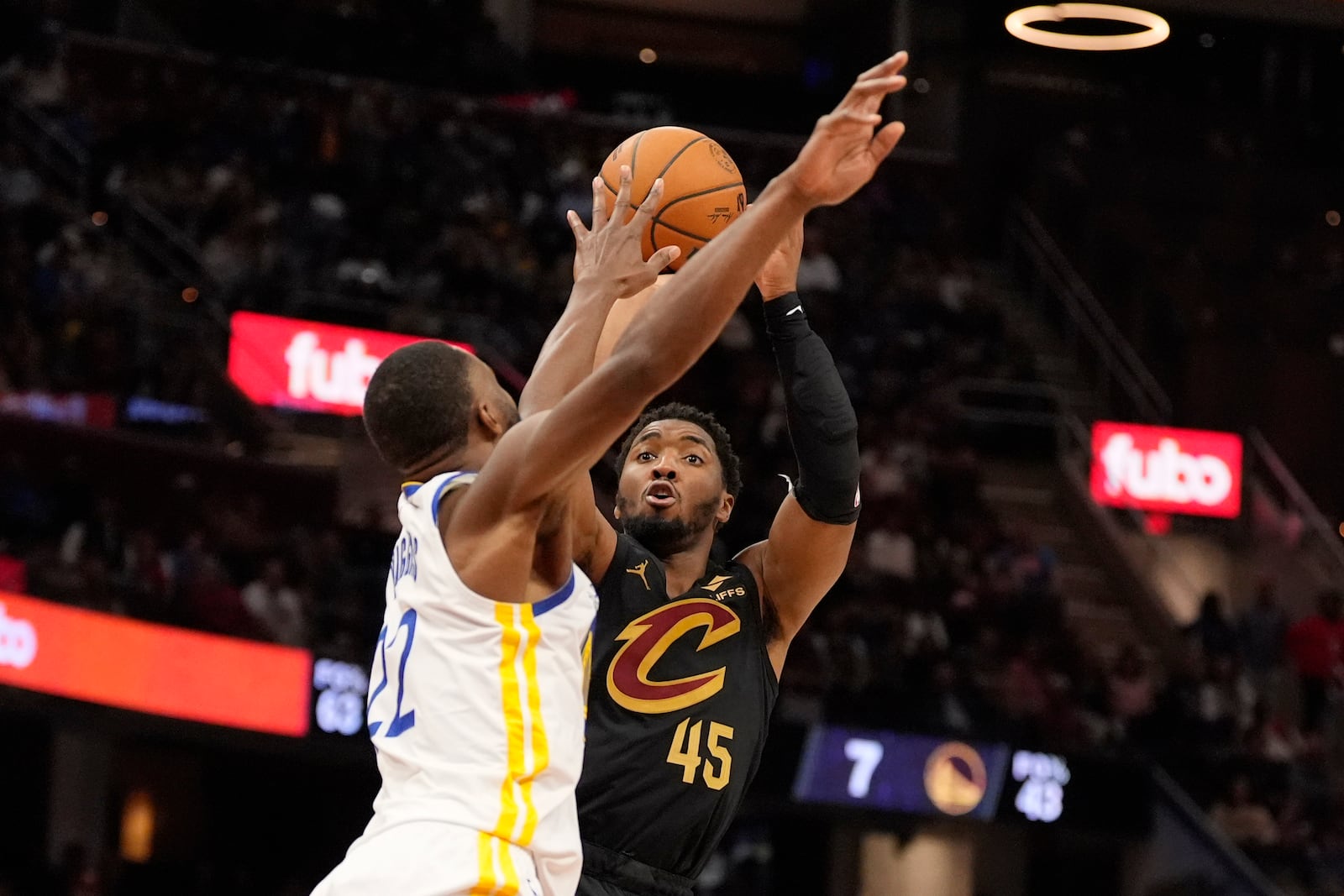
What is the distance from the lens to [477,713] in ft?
9.62

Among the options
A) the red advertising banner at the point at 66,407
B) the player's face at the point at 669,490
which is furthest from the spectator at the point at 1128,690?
the player's face at the point at 669,490

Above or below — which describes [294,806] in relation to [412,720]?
below

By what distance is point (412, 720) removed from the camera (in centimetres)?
298

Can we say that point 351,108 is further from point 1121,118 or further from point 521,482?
point 521,482

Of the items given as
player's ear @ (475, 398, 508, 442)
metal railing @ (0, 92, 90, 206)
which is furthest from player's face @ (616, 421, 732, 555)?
metal railing @ (0, 92, 90, 206)

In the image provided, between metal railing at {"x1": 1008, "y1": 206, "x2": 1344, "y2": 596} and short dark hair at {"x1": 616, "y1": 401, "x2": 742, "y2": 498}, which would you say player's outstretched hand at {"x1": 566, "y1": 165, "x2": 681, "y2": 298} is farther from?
metal railing at {"x1": 1008, "y1": 206, "x2": 1344, "y2": 596}

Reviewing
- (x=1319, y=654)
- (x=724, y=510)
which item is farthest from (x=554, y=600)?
(x=1319, y=654)

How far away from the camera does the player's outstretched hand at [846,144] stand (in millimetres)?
3000

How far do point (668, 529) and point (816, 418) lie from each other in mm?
449

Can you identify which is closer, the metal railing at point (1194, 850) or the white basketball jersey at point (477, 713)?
the white basketball jersey at point (477, 713)

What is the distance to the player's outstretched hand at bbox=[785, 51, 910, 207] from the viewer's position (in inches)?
118

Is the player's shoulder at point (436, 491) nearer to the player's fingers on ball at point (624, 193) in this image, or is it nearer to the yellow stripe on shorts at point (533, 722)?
the yellow stripe on shorts at point (533, 722)

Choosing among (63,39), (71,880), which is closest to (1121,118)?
(63,39)

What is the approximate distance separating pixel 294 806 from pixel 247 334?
12.5ft
